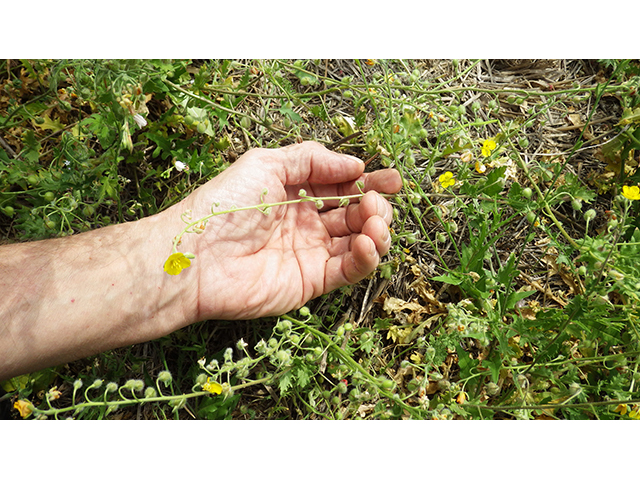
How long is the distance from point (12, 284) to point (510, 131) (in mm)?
2677

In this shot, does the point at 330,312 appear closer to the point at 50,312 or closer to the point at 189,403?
the point at 189,403

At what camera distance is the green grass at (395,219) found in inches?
86.4

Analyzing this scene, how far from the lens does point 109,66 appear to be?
197cm

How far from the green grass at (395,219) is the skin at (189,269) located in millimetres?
194

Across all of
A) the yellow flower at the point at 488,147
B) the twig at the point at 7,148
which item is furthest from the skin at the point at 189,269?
the twig at the point at 7,148

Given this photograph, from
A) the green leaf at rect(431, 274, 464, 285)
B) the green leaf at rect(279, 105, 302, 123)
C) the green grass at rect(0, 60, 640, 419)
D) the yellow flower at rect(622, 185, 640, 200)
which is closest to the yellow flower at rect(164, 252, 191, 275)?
the green grass at rect(0, 60, 640, 419)

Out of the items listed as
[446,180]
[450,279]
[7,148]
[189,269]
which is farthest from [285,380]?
[7,148]

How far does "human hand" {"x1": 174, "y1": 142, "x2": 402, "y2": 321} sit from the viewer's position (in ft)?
7.51

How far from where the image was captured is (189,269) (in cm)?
229

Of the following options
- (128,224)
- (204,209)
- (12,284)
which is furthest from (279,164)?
(12,284)

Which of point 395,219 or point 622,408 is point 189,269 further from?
point 622,408

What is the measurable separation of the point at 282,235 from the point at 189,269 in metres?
0.56

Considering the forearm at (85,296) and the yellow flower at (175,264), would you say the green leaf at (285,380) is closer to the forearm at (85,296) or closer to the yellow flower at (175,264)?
the forearm at (85,296)

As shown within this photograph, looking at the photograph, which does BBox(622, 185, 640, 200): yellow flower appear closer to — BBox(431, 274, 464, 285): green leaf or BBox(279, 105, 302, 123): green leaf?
BBox(431, 274, 464, 285): green leaf
